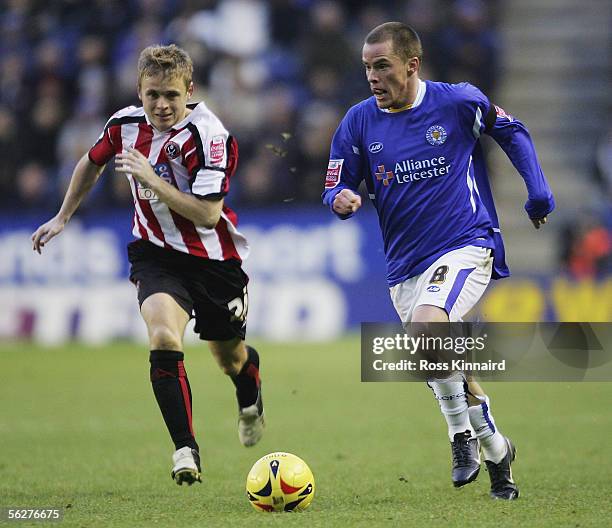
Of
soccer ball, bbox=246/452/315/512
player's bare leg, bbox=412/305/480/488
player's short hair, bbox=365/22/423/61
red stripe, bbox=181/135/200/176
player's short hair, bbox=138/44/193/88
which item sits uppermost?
player's short hair, bbox=365/22/423/61

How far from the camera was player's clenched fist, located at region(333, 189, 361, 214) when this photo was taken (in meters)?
5.80

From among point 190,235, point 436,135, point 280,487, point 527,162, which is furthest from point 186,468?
point 527,162

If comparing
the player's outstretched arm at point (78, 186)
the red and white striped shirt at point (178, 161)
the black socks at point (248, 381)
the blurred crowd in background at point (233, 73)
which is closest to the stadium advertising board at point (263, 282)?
A: the blurred crowd in background at point (233, 73)

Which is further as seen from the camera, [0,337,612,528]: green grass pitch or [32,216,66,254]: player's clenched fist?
[32,216,66,254]: player's clenched fist

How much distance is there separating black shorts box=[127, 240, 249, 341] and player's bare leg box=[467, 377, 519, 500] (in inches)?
59.6

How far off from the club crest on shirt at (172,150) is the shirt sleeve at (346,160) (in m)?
0.81

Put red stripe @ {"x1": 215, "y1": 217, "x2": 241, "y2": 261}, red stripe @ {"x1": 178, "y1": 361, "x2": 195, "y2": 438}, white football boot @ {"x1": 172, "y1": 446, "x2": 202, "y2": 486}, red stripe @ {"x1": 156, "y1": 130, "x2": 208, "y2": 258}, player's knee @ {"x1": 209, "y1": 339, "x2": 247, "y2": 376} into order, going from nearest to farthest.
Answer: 1. white football boot @ {"x1": 172, "y1": 446, "x2": 202, "y2": 486}
2. red stripe @ {"x1": 178, "y1": 361, "x2": 195, "y2": 438}
3. red stripe @ {"x1": 156, "y1": 130, "x2": 208, "y2": 258}
4. red stripe @ {"x1": 215, "y1": 217, "x2": 241, "y2": 261}
5. player's knee @ {"x1": 209, "y1": 339, "x2": 247, "y2": 376}

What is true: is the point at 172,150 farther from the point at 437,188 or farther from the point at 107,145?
the point at 437,188

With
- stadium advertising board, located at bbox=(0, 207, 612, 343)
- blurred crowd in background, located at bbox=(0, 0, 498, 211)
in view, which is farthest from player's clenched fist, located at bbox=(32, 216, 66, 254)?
blurred crowd in background, located at bbox=(0, 0, 498, 211)

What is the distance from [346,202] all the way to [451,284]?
0.67m

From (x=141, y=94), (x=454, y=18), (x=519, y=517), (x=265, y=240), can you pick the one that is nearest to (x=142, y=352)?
(x=265, y=240)

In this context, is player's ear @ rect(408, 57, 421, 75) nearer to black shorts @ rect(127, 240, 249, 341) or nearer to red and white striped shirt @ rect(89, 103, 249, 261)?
red and white striped shirt @ rect(89, 103, 249, 261)

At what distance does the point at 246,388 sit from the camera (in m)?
7.49

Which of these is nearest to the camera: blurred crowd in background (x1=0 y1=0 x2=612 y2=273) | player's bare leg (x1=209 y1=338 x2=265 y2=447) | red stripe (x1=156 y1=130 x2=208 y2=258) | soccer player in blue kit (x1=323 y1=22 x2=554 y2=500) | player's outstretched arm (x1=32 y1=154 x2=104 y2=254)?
soccer player in blue kit (x1=323 y1=22 x2=554 y2=500)
